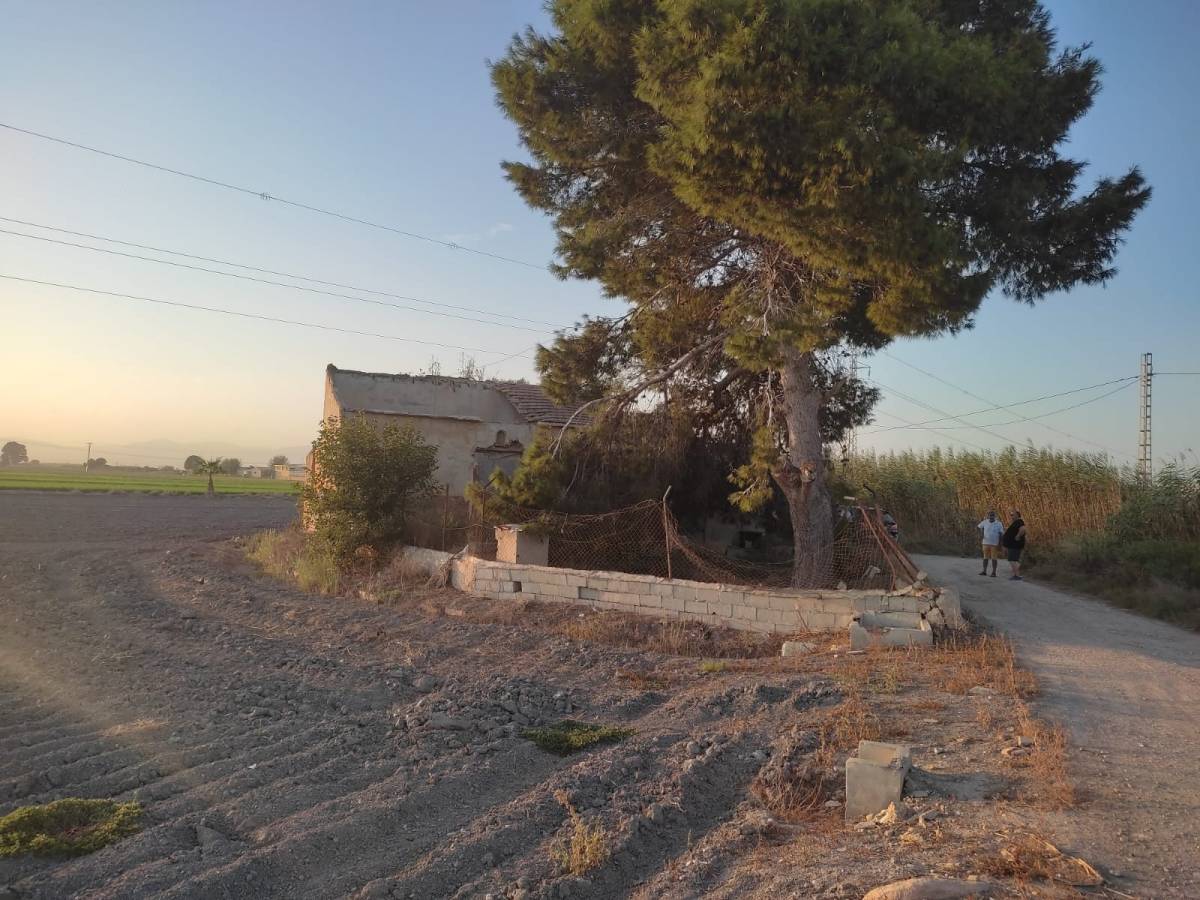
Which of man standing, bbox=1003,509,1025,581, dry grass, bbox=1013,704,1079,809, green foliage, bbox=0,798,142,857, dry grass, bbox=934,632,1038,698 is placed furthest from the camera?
man standing, bbox=1003,509,1025,581

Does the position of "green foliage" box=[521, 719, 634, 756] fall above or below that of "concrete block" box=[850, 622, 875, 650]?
below

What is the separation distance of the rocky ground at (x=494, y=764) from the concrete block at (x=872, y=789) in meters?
0.12

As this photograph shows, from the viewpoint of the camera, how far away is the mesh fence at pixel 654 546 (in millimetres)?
13516

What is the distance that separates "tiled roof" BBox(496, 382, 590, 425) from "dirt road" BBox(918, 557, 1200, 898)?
13646mm

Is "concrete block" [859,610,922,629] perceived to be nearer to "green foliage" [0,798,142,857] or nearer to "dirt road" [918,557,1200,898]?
"dirt road" [918,557,1200,898]

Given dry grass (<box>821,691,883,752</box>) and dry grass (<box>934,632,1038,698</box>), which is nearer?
dry grass (<box>821,691,883,752</box>)

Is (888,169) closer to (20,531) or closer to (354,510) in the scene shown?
(354,510)

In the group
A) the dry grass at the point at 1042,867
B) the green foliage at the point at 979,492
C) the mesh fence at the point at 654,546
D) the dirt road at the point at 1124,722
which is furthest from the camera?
the green foliage at the point at 979,492

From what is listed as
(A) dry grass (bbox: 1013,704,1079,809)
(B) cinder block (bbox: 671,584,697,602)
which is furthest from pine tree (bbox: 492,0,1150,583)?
(A) dry grass (bbox: 1013,704,1079,809)

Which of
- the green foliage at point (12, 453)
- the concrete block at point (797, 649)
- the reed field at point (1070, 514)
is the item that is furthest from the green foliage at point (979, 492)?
the green foliage at point (12, 453)

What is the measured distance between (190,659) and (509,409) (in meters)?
16.0

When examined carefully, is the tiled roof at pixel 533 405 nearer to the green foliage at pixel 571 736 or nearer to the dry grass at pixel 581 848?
the green foliage at pixel 571 736

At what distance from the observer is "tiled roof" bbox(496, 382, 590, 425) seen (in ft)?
83.9

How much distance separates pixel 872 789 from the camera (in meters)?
5.53
